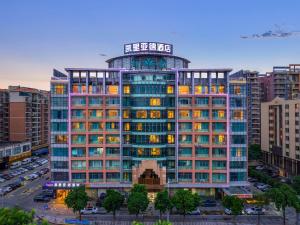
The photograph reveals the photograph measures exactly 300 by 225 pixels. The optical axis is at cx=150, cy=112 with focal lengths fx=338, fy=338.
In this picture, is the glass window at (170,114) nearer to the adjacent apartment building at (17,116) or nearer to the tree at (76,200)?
the tree at (76,200)

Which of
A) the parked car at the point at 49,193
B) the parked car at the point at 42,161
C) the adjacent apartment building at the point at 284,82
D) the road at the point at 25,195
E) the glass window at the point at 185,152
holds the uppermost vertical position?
the adjacent apartment building at the point at 284,82

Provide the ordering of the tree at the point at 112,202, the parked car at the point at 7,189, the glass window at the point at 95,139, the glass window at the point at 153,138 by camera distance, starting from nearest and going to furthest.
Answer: the tree at the point at 112,202 < the glass window at the point at 153,138 < the glass window at the point at 95,139 < the parked car at the point at 7,189

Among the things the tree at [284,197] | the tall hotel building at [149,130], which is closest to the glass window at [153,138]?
the tall hotel building at [149,130]

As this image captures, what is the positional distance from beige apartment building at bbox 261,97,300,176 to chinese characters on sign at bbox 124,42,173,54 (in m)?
41.6

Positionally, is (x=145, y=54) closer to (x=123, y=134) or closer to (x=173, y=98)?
(x=173, y=98)

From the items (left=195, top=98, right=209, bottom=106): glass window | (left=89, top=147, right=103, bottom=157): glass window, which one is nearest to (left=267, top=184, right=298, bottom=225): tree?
(left=195, top=98, right=209, bottom=106): glass window

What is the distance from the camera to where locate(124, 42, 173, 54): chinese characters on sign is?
8456 centimetres

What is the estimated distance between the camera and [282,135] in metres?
106

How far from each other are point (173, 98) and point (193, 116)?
6193 millimetres

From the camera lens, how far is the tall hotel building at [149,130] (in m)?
76.6

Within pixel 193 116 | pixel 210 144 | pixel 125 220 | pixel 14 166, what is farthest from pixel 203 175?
pixel 14 166

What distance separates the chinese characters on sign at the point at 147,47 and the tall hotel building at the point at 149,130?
31.5ft

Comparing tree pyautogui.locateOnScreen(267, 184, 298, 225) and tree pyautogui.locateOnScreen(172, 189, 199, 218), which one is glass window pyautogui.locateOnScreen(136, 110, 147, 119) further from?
tree pyautogui.locateOnScreen(267, 184, 298, 225)

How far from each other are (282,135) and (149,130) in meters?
51.8
